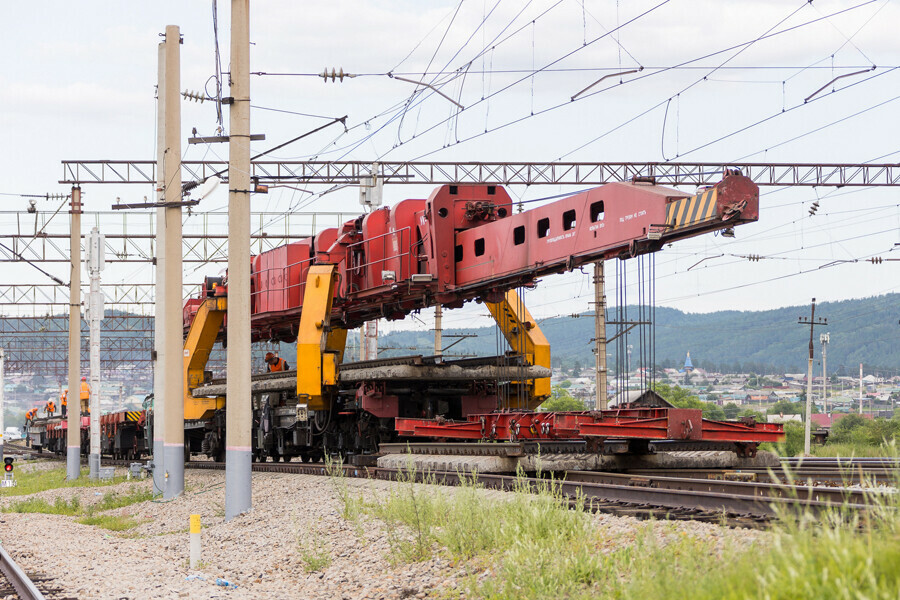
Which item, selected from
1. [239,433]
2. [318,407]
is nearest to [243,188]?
[239,433]

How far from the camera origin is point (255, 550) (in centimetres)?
1282

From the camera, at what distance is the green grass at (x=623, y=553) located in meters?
4.88

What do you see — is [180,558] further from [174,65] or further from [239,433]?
[174,65]

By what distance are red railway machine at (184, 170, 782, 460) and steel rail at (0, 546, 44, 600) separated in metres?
7.08

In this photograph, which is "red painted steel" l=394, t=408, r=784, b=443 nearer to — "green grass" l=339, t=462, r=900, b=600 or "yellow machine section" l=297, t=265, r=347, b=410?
"green grass" l=339, t=462, r=900, b=600

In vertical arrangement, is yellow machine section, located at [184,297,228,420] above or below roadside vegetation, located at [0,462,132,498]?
above

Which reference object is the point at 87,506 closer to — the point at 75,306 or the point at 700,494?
the point at 75,306

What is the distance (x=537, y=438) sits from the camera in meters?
15.7

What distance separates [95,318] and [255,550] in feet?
58.5

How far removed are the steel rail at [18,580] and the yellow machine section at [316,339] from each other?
22.6 feet

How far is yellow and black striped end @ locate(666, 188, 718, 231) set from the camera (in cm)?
1177

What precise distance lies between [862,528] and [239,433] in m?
11.0

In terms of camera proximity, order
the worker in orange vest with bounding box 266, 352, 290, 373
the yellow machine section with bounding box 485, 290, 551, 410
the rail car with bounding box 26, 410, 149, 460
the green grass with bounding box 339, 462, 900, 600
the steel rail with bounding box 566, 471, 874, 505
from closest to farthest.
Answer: the green grass with bounding box 339, 462, 900, 600 → the steel rail with bounding box 566, 471, 874, 505 → the yellow machine section with bounding box 485, 290, 551, 410 → the worker in orange vest with bounding box 266, 352, 290, 373 → the rail car with bounding box 26, 410, 149, 460

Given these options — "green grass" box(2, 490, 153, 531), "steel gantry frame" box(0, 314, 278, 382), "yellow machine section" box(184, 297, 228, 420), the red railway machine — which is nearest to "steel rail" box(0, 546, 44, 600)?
"green grass" box(2, 490, 153, 531)
